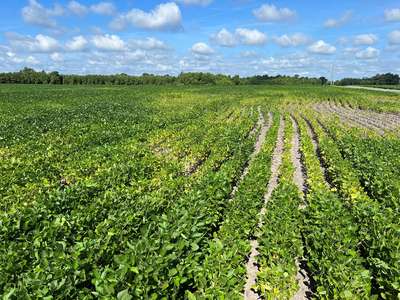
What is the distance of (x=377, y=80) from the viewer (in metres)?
142

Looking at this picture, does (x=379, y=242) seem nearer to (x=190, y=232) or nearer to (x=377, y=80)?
(x=190, y=232)

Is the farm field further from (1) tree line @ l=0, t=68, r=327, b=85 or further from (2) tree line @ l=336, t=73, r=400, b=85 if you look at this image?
(2) tree line @ l=336, t=73, r=400, b=85

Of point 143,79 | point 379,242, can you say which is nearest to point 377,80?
point 143,79

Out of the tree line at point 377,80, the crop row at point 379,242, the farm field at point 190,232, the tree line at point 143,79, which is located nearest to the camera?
the farm field at point 190,232

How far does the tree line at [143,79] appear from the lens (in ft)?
330

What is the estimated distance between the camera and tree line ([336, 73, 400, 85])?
131375 mm

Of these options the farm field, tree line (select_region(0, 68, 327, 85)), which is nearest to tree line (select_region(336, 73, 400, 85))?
tree line (select_region(0, 68, 327, 85))

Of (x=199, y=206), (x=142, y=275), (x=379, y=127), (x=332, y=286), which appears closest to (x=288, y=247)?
(x=332, y=286)

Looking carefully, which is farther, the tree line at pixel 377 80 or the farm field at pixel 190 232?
the tree line at pixel 377 80

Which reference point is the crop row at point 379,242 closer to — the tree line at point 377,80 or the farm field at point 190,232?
the farm field at point 190,232

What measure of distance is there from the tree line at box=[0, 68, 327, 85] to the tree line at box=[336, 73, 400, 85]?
17429mm

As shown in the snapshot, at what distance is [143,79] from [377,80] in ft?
309

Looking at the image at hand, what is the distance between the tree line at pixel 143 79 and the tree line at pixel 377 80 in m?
17.4

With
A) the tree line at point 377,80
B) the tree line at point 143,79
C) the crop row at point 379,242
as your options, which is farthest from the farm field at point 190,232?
the tree line at point 377,80
